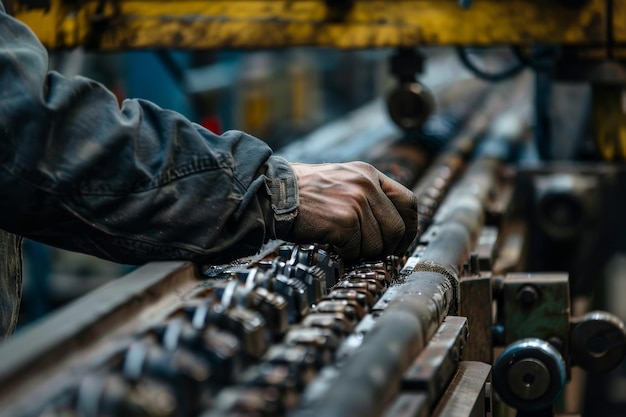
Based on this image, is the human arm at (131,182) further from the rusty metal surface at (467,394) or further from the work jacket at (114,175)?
the rusty metal surface at (467,394)

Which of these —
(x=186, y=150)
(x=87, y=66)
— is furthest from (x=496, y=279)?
(x=87, y=66)

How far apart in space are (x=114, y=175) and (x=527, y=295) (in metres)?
0.90

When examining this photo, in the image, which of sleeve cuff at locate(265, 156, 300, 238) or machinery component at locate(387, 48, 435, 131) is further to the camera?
machinery component at locate(387, 48, 435, 131)

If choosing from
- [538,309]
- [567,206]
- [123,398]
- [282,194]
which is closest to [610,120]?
[567,206]

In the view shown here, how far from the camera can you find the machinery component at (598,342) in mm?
1914

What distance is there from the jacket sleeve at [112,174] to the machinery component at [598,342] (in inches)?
27.9

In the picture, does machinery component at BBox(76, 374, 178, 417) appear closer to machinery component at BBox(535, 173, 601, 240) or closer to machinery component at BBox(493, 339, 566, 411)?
machinery component at BBox(493, 339, 566, 411)

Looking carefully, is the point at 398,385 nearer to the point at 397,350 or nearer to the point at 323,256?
the point at 397,350

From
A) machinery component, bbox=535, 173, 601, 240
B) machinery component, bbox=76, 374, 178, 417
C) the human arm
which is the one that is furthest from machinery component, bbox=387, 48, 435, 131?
machinery component, bbox=76, 374, 178, 417

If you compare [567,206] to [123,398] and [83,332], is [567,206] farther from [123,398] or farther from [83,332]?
[123,398]

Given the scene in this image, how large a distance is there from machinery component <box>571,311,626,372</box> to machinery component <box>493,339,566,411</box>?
254 millimetres

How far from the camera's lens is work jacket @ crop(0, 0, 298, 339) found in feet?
4.62

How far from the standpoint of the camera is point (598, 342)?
1.95 metres

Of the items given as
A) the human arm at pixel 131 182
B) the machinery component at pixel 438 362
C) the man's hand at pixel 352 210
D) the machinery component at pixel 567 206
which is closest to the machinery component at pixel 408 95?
the machinery component at pixel 567 206
